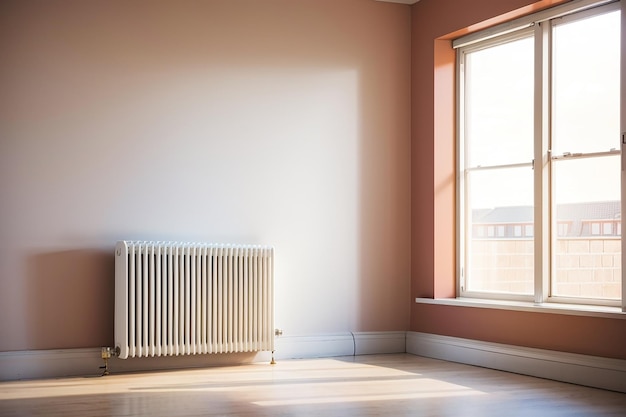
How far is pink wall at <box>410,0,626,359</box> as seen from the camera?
593 cm

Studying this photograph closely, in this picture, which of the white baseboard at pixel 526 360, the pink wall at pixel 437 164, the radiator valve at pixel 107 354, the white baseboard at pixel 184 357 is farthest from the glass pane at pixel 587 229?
the radiator valve at pixel 107 354

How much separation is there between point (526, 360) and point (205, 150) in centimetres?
274

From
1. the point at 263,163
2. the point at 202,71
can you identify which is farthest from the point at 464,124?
the point at 202,71

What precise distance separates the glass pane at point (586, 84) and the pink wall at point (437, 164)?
0.53m

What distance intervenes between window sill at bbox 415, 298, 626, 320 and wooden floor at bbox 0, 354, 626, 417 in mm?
457

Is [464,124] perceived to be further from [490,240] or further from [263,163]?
[263,163]

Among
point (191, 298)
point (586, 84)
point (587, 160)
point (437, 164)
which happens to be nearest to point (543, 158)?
point (587, 160)

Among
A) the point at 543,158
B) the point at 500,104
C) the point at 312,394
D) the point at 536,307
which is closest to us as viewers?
the point at 312,394

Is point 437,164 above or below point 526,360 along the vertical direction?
above

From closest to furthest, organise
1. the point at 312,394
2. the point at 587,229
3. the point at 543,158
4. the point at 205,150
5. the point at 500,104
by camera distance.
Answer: the point at 312,394 → the point at 587,229 → the point at 543,158 → the point at 205,150 → the point at 500,104

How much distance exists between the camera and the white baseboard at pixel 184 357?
205 inches

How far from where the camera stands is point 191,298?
5.55 metres

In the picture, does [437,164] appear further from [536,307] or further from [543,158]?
[536,307]

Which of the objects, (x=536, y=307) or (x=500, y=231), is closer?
(x=536, y=307)
